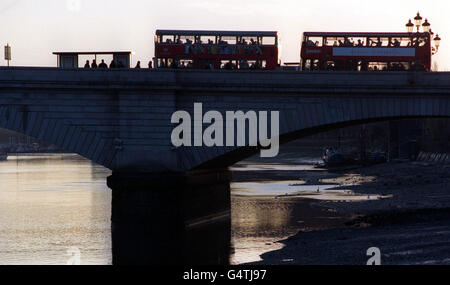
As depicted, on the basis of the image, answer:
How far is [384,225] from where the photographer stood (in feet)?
138

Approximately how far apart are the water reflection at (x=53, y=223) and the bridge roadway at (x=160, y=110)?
2.87m

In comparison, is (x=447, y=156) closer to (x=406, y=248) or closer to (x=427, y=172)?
(x=427, y=172)

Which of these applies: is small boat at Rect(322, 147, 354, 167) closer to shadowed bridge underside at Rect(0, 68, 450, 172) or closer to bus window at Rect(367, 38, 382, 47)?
bus window at Rect(367, 38, 382, 47)

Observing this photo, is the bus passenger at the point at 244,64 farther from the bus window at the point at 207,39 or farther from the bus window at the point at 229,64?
the bus window at the point at 207,39

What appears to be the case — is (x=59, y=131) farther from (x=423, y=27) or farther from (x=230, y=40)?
(x=423, y=27)

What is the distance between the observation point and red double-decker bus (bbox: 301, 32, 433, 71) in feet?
153

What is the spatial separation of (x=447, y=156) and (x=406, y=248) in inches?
2195

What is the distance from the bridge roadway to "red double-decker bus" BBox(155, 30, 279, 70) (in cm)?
621

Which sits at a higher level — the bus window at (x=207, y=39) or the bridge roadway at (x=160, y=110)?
the bus window at (x=207, y=39)
